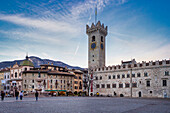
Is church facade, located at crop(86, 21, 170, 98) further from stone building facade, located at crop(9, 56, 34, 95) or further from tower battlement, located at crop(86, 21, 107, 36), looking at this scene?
stone building facade, located at crop(9, 56, 34, 95)

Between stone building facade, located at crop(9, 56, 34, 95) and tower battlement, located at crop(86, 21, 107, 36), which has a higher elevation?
tower battlement, located at crop(86, 21, 107, 36)

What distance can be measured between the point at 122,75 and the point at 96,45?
17167mm

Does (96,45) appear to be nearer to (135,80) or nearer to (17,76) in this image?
(135,80)

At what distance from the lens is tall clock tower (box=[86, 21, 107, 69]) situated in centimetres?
6700

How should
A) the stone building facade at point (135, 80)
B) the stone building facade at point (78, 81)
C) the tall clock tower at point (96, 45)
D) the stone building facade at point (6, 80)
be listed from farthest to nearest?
the stone building facade at point (78, 81)
the stone building facade at point (6, 80)
the tall clock tower at point (96, 45)
the stone building facade at point (135, 80)

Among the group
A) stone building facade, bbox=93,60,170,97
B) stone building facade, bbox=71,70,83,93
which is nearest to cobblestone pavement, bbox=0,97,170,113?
stone building facade, bbox=93,60,170,97

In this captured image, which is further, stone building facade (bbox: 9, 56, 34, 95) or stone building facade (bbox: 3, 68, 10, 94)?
stone building facade (bbox: 3, 68, 10, 94)

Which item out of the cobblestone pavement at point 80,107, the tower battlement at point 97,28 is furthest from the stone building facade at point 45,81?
the cobblestone pavement at point 80,107

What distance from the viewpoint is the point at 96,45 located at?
68062 millimetres

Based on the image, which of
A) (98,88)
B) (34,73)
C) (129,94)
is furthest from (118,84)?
(34,73)

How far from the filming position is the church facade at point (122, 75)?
158 ft

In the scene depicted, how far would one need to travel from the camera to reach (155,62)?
50125 millimetres

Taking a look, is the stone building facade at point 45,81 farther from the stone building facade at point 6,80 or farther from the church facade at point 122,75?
the stone building facade at point 6,80

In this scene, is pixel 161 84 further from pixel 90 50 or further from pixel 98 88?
pixel 90 50
